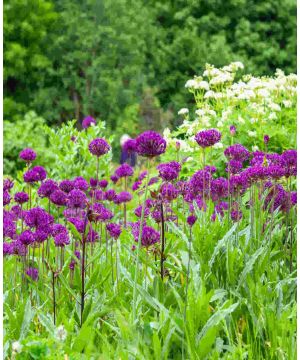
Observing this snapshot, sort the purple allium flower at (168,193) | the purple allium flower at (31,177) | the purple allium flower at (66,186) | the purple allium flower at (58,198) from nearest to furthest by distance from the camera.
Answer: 1. the purple allium flower at (168,193)
2. the purple allium flower at (58,198)
3. the purple allium flower at (66,186)
4. the purple allium flower at (31,177)

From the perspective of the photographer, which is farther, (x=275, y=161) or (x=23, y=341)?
(x=275, y=161)

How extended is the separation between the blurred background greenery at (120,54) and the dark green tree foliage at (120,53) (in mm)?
29

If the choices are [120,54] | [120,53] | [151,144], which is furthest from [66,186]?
[120,53]

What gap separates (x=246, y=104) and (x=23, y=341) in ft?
21.7

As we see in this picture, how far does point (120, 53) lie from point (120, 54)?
12 centimetres

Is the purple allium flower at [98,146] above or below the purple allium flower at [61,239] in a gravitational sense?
above

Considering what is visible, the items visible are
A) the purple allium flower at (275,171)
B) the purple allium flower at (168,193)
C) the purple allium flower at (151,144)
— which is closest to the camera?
the purple allium flower at (151,144)

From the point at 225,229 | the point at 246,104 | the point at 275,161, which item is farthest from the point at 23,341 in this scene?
the point at 246,104

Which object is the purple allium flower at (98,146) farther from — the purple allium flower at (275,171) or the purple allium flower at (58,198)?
the purple allium flower at (275,171)

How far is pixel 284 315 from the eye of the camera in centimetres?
323

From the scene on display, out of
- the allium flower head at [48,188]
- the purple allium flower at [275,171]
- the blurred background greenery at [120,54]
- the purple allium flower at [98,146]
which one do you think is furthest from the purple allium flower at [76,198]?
the blurred background greenery at [120,54]

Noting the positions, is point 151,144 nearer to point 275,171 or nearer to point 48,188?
point 275,171

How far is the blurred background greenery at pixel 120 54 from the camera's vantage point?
2077 cm

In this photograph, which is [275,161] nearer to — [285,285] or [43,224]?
[285,285]
